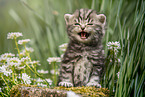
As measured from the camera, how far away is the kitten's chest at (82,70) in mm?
1056

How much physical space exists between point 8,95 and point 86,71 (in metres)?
0.46

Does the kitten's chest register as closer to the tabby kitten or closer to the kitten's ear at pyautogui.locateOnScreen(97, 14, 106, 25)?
the tabby kitten

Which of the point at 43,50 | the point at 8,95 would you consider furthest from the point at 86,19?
the point at 43,50

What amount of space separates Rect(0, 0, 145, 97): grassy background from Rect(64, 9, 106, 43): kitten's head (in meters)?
0.10

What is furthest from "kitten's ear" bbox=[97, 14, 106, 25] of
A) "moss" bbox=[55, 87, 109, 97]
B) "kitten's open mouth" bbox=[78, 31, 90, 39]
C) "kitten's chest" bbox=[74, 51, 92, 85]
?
"moss" bbox=[55, 87, 109, 97]

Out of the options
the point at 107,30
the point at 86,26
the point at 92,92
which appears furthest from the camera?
the point at 107,30

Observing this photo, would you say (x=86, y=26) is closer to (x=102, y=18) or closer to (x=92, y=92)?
(x=102, y=18)

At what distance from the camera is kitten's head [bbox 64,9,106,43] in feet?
3.31

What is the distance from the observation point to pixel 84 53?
1076 mm

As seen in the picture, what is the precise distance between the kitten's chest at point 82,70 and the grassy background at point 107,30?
0.15 meters

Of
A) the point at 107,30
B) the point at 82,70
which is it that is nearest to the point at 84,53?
the point at 82,70

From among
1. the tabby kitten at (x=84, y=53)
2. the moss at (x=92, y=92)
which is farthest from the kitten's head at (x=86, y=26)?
the moss at (x=92, y=92)

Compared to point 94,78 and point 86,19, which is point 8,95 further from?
point 86,19

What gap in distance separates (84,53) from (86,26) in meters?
0.17
